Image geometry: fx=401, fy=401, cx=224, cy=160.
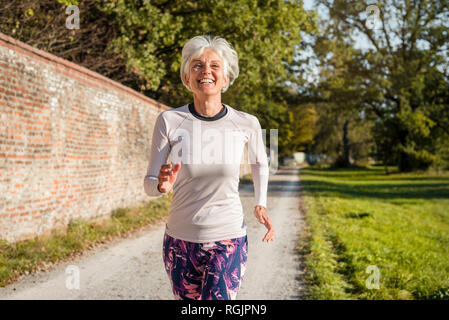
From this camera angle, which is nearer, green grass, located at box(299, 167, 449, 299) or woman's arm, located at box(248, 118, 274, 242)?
woman's arm, located at box(248, 118, 274, 242)

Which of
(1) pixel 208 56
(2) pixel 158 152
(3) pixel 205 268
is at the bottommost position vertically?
(3) pixel 205 268

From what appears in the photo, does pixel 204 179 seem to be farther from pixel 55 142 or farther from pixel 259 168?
pixel 55 142

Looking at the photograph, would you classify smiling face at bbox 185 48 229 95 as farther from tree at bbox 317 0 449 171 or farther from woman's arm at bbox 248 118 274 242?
tree at bbox 317 0 449 171

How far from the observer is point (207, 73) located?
227cm

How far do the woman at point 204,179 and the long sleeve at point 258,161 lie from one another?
4cm

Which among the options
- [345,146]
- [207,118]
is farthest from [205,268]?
[345,146]

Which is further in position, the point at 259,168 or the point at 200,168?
the point at 259,168

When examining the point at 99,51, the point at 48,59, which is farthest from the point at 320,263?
the point at 99,51

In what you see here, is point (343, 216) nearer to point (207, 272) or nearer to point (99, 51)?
point (99, 51)

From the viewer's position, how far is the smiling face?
2.27 meters

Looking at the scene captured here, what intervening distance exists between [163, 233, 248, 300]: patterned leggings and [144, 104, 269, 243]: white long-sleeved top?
5cm

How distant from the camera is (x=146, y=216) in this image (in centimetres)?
974

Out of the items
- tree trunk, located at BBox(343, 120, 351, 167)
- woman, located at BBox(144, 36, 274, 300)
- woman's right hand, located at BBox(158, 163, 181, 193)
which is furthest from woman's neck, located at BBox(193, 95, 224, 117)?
tree trunk, located at BBox(343, 120, 351, 167)

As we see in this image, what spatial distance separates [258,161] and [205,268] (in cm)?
69
